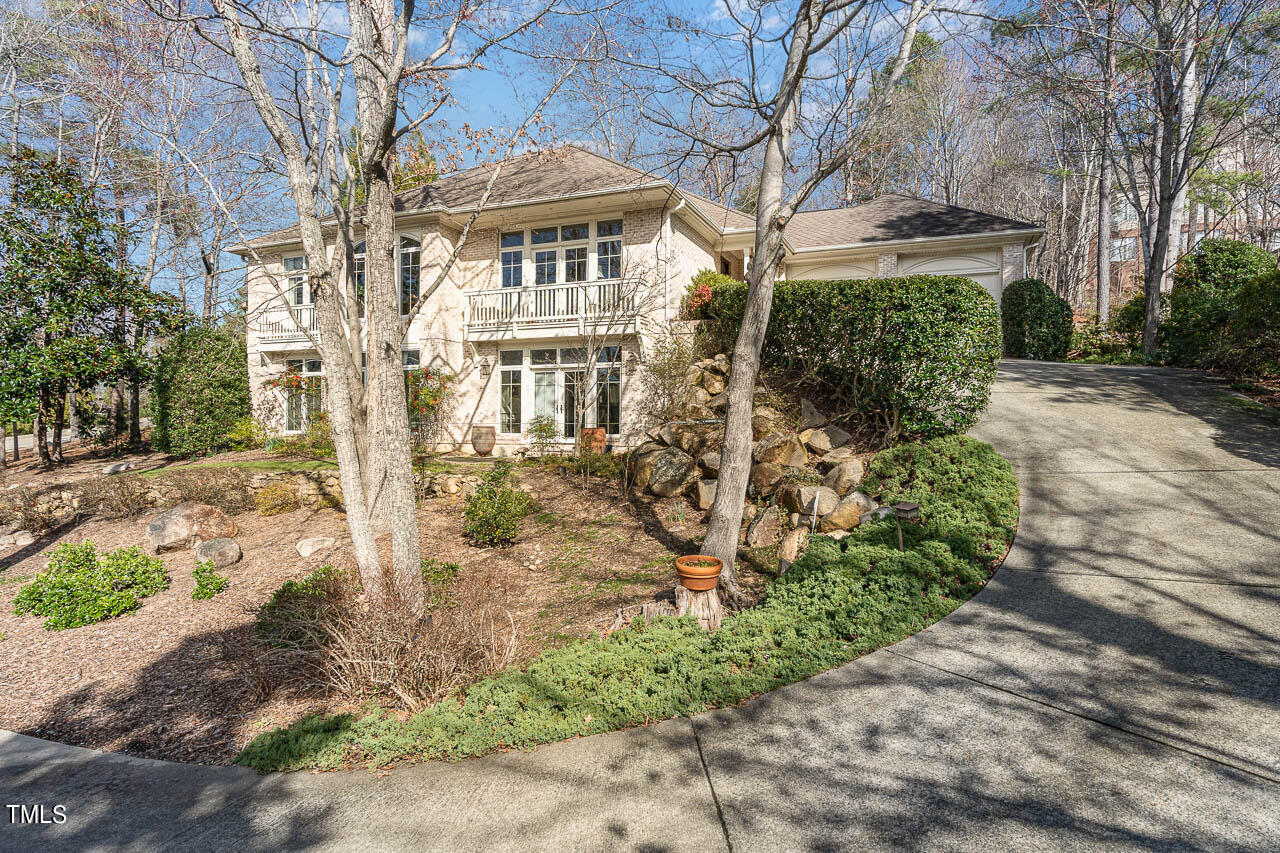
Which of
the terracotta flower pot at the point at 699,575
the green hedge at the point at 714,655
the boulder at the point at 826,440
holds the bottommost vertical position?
the green hedge at the point at 714,655

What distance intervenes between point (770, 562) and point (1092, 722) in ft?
11.0

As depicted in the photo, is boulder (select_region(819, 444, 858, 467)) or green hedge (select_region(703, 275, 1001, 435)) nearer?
green hedge (select_region(703, 275, 1001, 435))

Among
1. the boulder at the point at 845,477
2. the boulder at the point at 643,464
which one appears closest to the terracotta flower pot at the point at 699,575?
the boulder at the point at 845,477

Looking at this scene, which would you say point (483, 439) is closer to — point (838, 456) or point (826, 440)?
point (826, 440)

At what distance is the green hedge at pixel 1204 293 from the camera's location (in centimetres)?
1134

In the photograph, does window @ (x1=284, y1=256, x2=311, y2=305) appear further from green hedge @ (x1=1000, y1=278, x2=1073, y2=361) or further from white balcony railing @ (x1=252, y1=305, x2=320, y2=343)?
green hedge @ (x1=1000, y1=278, x2=1073, y2=361)

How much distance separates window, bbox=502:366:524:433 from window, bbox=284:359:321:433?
16.6ft

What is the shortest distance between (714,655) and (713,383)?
6.78 m

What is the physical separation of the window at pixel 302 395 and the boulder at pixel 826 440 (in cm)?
1278

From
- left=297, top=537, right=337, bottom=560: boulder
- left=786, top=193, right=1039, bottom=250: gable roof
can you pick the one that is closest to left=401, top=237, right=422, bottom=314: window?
left=297, top=537, right=337, bottom=560: boulder

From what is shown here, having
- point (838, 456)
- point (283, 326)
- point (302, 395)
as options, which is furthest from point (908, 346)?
point (283, 326)

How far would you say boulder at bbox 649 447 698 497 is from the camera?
8.75 m

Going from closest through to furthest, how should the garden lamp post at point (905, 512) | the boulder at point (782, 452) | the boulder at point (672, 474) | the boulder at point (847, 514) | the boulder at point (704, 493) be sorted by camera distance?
the garden lamp post at point (905, 512) < the boulder at point (847, 514) < the boulder at point (782, 452) < the boulder at point (704, 493) < the boulder at point (672, 474)

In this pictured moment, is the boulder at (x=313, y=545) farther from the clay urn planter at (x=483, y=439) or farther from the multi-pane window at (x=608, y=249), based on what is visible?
the multi-pane window at (x=608, y=249)
